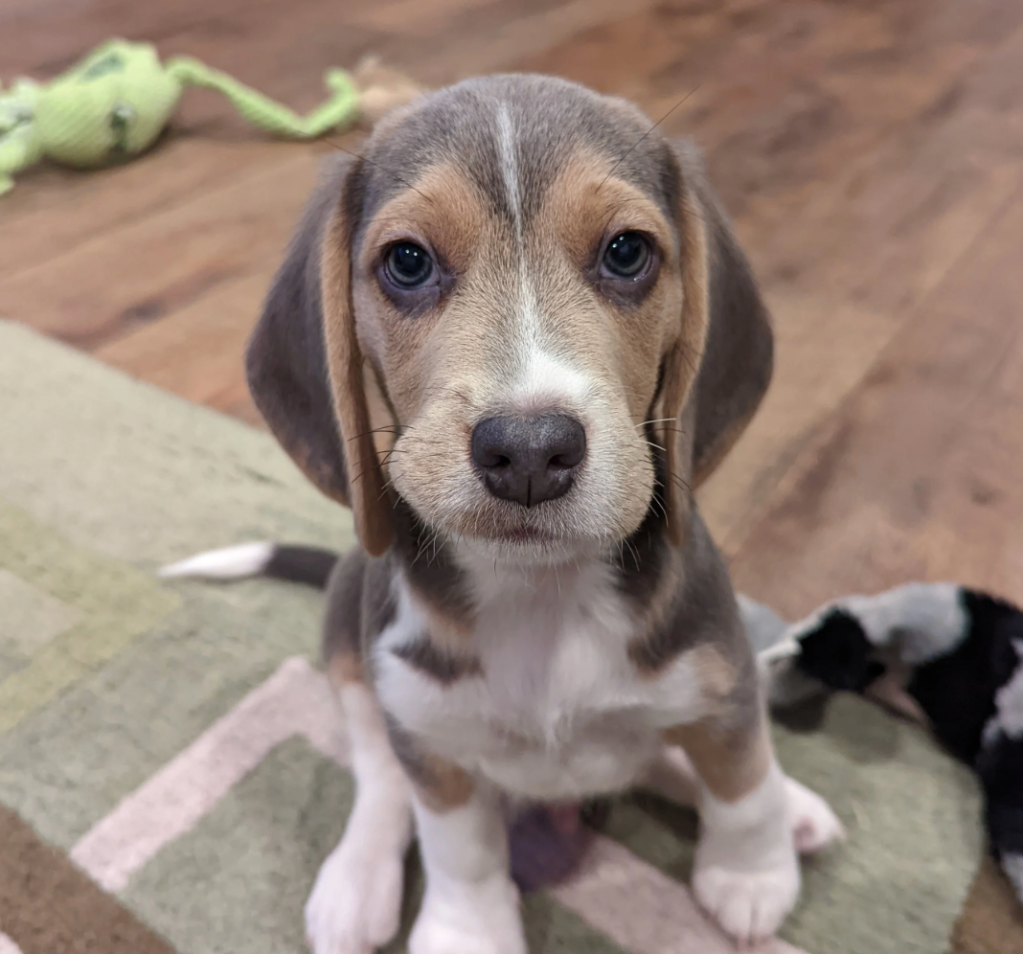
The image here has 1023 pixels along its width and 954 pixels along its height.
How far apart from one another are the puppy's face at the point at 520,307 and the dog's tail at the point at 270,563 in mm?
980

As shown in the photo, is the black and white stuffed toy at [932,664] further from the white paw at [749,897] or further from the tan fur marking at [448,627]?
the tan fur marking at [448,627]

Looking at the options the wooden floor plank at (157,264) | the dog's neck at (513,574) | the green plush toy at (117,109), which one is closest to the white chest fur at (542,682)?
the dog's neck at (513,574)

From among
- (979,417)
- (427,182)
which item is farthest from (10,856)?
(979,417)

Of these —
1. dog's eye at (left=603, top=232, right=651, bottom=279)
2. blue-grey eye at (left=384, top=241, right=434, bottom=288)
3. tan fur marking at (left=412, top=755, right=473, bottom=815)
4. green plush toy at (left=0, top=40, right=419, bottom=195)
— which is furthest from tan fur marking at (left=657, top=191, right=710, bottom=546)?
green plush toy at (left=0, top=40, right=419, bottom=195)

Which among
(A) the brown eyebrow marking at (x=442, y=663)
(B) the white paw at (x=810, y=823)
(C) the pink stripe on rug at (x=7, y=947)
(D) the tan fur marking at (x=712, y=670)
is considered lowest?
(C) the pink stripe on rug at (x=7, y=947)

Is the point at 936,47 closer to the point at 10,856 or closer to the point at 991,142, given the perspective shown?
the point at 991,142

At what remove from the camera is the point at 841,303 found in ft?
11.6

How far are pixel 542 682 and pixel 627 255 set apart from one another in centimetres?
67

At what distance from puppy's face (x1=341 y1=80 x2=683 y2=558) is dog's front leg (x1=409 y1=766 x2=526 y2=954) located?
60 cm

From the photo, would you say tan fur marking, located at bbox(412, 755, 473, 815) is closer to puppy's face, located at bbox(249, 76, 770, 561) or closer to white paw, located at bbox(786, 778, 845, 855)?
puppy's face, located at bbox(249, 76, 770, 561)

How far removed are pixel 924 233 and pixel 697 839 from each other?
3046 mm

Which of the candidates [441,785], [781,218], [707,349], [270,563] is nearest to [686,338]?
[707,349]

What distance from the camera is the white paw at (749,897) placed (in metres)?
1.71

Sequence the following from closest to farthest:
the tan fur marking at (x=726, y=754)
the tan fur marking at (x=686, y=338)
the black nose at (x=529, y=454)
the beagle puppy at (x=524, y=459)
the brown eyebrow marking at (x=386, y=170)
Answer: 1. the black nose at (x=529, y=454)
2. the beagle puppy at (x=524, y=459)
3. the brown eyebrow marking at (x=386, y=170)
4. the tan fur marking at (x=686, y=338)
5. the tan fur marking at (x=726, y=754)
